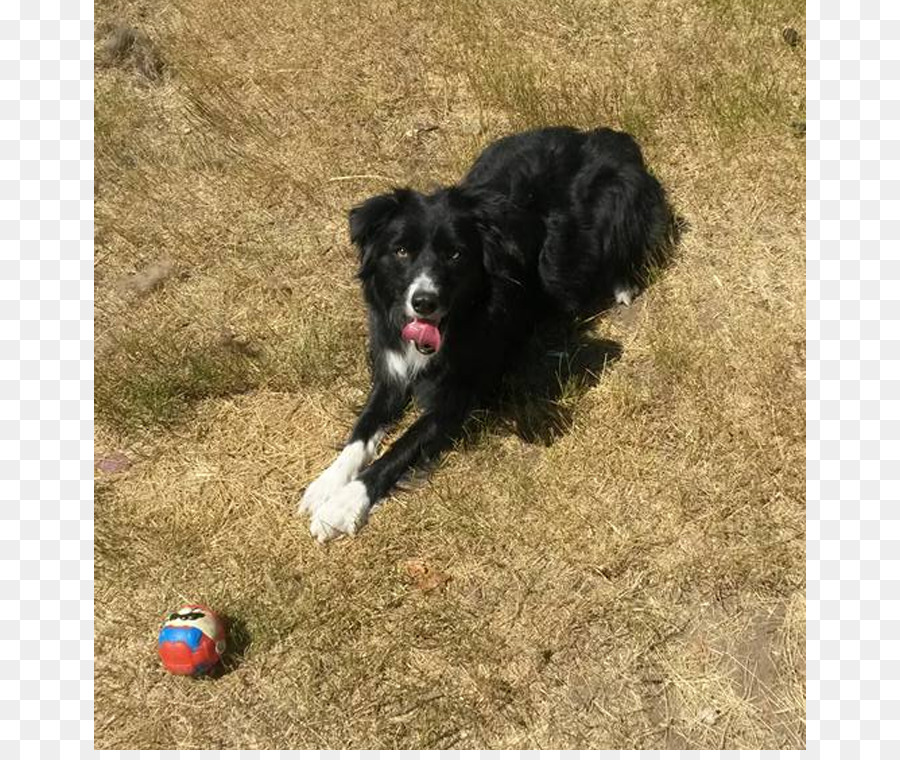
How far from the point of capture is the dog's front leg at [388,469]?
3889mm

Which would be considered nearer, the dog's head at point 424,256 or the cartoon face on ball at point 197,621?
the cartoon face on ball at point 197,621

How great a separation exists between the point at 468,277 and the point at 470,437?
0.80 metres

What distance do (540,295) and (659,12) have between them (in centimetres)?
374

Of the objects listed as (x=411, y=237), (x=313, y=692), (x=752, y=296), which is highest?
(x=411, y=237)

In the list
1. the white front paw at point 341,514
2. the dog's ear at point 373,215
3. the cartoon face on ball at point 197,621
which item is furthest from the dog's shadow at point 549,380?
the cartoon face on ball at point 197,621

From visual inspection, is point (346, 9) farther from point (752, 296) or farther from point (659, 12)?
point (752, 296)

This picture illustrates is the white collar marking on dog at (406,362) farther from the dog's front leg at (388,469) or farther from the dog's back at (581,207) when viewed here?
the dog's back at (581,207)

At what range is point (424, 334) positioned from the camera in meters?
3.96

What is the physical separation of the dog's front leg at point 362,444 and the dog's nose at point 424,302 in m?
0.60

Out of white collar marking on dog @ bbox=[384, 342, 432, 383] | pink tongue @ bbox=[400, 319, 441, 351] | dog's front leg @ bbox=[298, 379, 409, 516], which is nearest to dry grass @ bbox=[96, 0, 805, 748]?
dog's front leg @ bbox=[298, 379, 409, 516]

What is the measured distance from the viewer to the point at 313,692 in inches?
131

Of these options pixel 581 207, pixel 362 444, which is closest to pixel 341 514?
pixel 362 444

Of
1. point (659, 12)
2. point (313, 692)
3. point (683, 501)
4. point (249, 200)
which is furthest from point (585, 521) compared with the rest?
point (659, 12)

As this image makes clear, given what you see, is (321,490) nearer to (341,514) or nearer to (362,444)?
(341,514)
